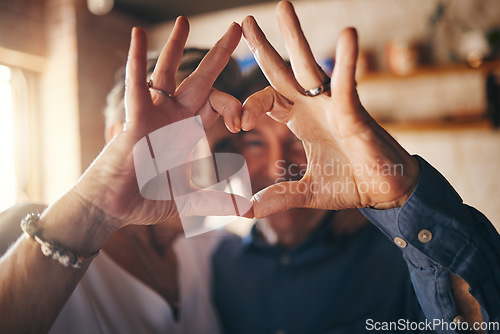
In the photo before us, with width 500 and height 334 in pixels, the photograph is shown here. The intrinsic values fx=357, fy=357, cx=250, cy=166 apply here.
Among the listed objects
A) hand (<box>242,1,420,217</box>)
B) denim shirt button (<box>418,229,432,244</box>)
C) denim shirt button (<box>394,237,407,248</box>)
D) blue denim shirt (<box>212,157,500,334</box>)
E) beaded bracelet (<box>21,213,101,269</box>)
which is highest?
hand (<box>242,1,420,217</box>)

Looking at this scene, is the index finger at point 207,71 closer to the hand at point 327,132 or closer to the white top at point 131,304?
the hand at point 327,132

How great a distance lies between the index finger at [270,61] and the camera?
63 cm

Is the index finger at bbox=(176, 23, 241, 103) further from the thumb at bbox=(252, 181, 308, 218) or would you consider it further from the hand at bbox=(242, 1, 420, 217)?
the thumb at bbox=(252, 181, 308, 218)

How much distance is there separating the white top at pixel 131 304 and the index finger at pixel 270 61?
0.68 metres

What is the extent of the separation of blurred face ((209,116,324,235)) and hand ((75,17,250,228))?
2.31 feet

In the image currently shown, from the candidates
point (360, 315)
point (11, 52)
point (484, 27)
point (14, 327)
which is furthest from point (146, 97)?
point (484, 27)

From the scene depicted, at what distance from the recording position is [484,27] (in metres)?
2.48

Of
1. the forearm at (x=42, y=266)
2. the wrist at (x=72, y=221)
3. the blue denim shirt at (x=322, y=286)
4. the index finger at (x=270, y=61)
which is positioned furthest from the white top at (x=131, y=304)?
the index finger at (x=270, y=61)

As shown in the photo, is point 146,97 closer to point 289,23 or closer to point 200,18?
point 289,23

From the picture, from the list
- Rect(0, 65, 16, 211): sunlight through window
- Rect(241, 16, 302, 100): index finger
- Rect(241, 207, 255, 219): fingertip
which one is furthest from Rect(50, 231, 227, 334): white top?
Rect(0, 65, 16, 211): sunlight through window

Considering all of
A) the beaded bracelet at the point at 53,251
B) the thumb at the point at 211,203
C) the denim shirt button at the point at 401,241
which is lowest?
the denim shirt button at the point at 401,241

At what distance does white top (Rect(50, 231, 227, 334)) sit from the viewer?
2.84 ft

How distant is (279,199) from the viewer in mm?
666

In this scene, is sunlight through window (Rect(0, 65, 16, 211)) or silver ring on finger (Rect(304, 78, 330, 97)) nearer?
silver ring on finger (Rect(304, 78, 330, 97))
